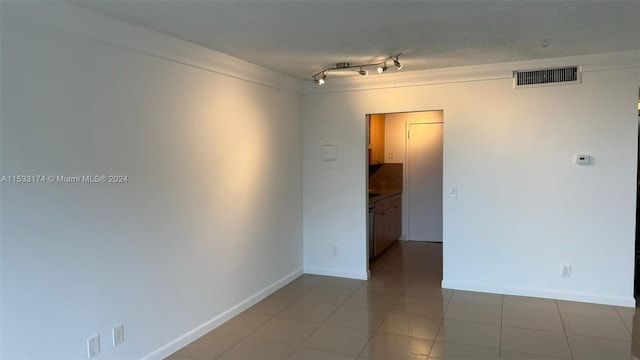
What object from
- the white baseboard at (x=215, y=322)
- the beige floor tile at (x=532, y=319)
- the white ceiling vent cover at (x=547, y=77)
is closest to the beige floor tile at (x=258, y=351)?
the white baseboard at (x=215, y=322)

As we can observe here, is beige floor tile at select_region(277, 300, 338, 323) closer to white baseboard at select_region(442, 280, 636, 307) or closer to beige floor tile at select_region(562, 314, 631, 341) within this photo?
white baseboard at select_region(442, 280, 636, 307)

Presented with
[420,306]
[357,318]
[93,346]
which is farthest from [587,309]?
[93,346]

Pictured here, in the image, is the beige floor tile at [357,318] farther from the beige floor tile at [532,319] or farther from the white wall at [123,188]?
the beige floor tile at [532,319]

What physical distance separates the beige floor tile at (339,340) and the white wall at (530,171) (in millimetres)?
1629

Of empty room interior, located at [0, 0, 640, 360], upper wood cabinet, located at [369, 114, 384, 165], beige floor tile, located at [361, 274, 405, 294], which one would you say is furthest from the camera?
upper wood cabinet, located at [369, 114, 384, 165]

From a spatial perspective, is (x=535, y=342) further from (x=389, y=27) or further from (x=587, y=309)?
(x=389, y=27)

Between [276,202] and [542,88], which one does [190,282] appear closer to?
[276,202]

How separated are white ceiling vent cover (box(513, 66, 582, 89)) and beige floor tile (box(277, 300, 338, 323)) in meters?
2.90

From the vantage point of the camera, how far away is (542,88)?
4262mm

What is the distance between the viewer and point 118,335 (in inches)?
111

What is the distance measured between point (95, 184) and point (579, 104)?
4.21m

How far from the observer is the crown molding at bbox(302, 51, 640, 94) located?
3.99m

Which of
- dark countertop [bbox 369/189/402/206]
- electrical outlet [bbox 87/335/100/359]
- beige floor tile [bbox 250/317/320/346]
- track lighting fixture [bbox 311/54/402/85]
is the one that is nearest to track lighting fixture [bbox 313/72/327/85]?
track lighting fixture [bbox 311/54/402/85]

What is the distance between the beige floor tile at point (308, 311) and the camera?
13.0 feet
